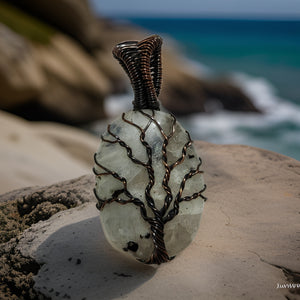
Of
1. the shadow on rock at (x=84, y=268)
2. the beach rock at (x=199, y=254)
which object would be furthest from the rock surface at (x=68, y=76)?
the shadow on rock at (x=84, y=268)

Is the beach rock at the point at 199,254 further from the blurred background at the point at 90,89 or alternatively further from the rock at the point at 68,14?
the rock at the point at 68,14

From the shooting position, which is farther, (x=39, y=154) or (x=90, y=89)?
(x=90, y=89)

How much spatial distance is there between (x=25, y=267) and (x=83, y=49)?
23.4 ft

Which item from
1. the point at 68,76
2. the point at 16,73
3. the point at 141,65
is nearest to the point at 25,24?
the point at 68,76

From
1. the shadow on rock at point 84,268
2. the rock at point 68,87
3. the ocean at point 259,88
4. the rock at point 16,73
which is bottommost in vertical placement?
the ocean at point 259,88

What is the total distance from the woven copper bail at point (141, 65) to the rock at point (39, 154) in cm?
188

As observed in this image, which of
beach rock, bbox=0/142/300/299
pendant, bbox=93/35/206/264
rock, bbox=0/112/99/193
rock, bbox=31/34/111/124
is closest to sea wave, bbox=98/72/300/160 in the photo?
rock, bbox=31/34/111/124

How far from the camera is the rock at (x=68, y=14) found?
291 inches

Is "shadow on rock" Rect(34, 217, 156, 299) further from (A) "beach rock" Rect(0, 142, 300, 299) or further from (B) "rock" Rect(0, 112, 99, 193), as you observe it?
(B) "rock" Rect(0, 112, 99, 193)

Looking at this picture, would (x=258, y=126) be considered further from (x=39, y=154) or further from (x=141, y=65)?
(x=141, y=65)

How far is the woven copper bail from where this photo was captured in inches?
60.0

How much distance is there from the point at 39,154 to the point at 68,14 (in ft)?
14.8

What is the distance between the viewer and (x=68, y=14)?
7.55 m

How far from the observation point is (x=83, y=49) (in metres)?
8.15
